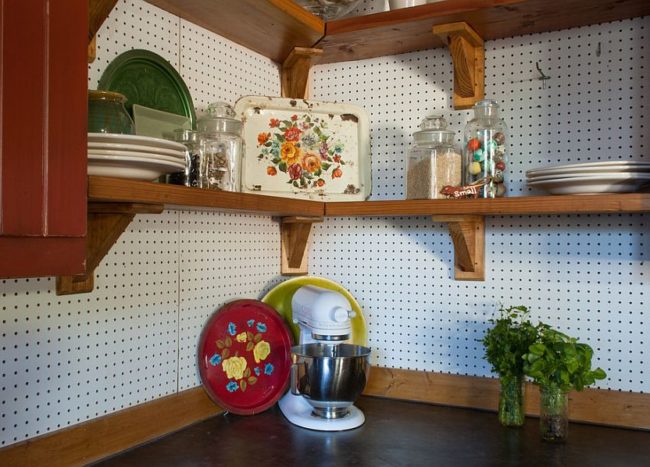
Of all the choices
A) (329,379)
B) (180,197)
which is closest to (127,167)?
(180,197)

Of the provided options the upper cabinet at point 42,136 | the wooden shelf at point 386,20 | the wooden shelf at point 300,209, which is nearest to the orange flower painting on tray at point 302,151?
the wooden shelf at point 300,209

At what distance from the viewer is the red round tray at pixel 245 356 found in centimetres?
160

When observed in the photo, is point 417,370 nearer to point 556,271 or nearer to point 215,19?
point 556,271

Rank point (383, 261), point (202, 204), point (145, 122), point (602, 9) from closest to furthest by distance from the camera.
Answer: point (202, 204) → point (145, 122) → point (602, 9) → point (383, 261)

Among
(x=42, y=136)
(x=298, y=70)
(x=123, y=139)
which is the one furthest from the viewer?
(x=298, y=70)

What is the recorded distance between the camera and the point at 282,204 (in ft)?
4.95

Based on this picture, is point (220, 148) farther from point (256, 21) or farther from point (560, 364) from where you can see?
point (560, 364)

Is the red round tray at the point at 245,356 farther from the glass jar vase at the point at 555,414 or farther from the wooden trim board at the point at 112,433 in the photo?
the glass jar vase at the point at 555,414

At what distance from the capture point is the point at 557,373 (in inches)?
55.6

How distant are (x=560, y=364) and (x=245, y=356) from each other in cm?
77

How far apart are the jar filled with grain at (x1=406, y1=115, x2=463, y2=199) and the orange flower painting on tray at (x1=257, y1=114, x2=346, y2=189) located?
0.24m

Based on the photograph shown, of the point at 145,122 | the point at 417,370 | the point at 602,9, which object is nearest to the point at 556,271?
the point at 417,370

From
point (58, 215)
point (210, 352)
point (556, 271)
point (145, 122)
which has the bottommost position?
point (210, 352)

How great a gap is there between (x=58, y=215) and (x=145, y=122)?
0.54 meters
